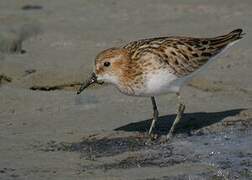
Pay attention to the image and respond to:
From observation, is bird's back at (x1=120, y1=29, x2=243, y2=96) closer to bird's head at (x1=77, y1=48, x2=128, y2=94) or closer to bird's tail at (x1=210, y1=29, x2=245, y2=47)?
bird's tail at (x1=210, y1=29, x2=245, y2=47)

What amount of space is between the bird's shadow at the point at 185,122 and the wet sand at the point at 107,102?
0.01 m

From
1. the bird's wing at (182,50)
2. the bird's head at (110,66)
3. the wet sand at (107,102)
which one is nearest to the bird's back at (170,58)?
the bird's wing at (182,50)

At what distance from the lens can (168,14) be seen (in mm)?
15266

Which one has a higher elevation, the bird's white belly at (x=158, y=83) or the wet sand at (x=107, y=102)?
the bird's white belly at (x=158, y=83)

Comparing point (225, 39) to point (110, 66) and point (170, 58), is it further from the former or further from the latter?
point (110, 66)

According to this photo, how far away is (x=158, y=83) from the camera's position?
1044 cm

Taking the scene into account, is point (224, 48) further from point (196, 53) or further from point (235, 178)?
point (235, 178)

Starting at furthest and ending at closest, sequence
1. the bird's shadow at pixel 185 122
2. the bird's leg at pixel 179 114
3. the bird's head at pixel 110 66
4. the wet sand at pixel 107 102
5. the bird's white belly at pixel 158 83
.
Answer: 1. the bird's shadow at pixel 185 122
2. the bird's leg at pixel 179 114
3. the bird's head at pixel 110 66
4. the bird's white belly at pixel 158 83
5. the wet sand at pixel 107 102

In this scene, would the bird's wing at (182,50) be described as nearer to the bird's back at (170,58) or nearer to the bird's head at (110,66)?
the bird's back at (170,58)

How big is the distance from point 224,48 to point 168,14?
4.14 meters

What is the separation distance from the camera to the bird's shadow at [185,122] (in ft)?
36.5

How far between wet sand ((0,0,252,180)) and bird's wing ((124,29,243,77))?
0.75 m

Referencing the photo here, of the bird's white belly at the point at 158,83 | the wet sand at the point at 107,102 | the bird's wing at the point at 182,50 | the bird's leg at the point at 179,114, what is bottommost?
the wet sand at the point at 107,102

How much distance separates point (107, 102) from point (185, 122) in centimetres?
112
